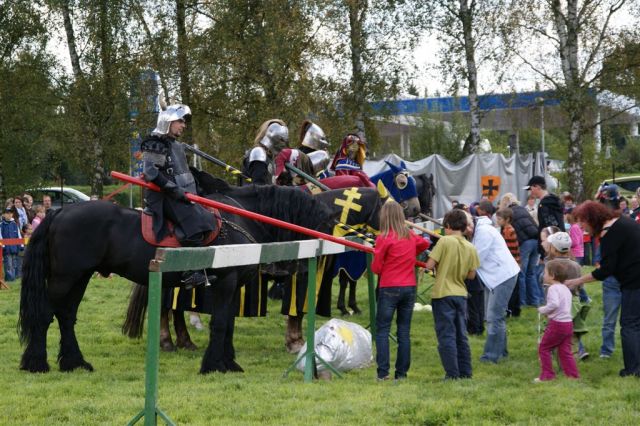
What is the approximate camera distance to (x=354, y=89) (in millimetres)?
23391

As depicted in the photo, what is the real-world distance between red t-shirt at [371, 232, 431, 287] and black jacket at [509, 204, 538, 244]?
18.0 ft

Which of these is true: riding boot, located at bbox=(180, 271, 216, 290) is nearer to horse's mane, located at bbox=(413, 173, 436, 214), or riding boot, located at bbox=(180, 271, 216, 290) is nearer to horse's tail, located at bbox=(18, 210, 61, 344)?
horse's tail, located at bbox=(18, 210, 61, 344)

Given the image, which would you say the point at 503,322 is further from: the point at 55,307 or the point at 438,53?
the point at 438,53

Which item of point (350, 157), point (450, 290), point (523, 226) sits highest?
point (350, 157)

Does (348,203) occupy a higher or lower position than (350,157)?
lower

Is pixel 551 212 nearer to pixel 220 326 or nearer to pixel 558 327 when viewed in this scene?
pixel 558 327

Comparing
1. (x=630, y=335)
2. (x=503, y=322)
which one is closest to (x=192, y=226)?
(x=503, y=322)

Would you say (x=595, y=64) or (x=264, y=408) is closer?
(x=264, y=408)

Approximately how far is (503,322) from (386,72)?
15.6 meters

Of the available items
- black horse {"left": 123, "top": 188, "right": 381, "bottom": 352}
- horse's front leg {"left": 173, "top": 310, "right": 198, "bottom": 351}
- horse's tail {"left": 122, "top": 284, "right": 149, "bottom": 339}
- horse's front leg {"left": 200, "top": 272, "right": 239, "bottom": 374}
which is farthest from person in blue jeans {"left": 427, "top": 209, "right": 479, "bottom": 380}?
horse's tail {"left": 122, "top": 284, "right": 149, "bottom": 339}

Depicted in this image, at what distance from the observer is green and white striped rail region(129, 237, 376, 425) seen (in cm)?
Answer: 520

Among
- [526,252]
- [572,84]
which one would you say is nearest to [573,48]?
[572,84]

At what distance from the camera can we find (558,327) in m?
7.49

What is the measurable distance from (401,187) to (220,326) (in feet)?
17.5
